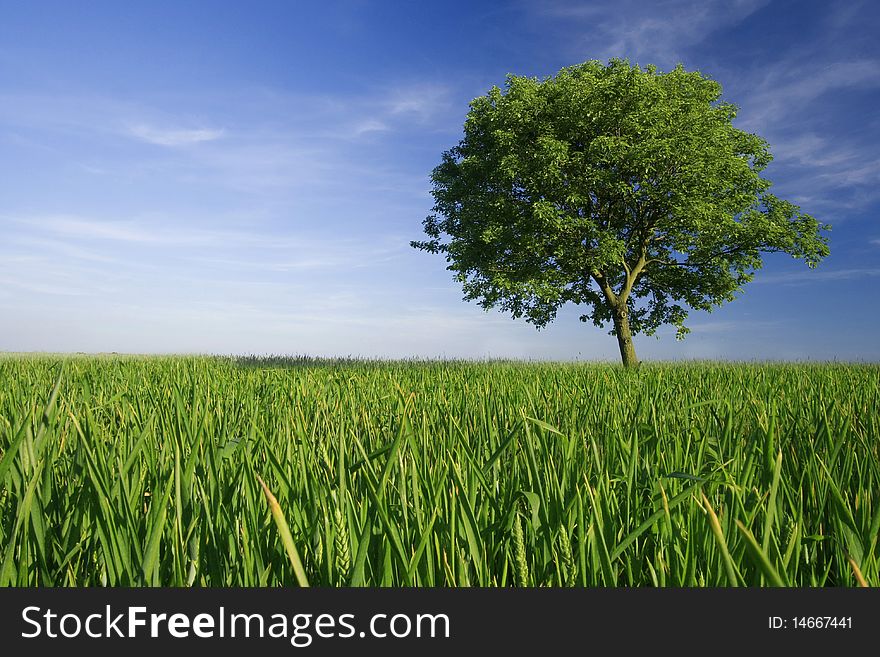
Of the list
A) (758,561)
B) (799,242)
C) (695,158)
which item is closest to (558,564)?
(758,561)

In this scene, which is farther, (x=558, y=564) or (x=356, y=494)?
(x=356, y=494)

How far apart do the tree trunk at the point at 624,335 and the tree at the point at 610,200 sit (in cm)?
5

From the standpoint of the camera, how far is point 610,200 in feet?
70.1

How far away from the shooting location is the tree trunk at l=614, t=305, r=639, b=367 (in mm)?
21780

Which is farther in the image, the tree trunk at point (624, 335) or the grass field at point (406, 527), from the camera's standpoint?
the tree trunk at point (624, 335)

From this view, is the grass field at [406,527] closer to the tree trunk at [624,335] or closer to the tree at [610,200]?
the tree at [610,200]

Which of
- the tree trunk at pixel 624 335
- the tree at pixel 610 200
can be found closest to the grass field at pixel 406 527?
the tree at pixel 610 200

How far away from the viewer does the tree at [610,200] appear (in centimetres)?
1898

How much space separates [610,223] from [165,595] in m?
21.8

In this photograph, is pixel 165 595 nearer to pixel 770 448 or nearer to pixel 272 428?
pixel 770 448

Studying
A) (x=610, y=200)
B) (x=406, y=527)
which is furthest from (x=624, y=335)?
(x=406, y=527)

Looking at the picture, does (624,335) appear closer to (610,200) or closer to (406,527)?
(610,200)

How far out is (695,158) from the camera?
19188mm

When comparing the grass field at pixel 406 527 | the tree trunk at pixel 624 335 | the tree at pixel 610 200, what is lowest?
the grass field at pixel 406 527
